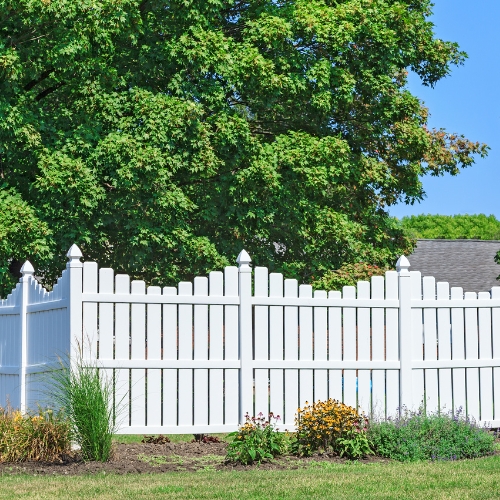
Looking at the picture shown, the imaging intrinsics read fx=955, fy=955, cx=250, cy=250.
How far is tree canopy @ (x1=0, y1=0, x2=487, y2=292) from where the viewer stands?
18453 millimetres

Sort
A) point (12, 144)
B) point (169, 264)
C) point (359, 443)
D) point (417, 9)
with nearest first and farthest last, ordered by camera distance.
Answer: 1. point (359, 443)
2. point (12, 144)
3. point (169, 264)
4. point (417, 9)

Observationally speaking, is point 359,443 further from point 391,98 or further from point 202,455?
point 391,98

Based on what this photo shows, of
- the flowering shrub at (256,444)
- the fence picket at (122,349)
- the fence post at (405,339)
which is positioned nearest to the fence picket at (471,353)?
the fence post at (405,339)

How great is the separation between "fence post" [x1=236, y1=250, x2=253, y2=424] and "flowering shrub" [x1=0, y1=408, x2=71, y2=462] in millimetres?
2325

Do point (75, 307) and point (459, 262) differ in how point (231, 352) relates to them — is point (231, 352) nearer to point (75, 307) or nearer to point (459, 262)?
point (75, 307)

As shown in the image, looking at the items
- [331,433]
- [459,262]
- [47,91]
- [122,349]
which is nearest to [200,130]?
[47,91]

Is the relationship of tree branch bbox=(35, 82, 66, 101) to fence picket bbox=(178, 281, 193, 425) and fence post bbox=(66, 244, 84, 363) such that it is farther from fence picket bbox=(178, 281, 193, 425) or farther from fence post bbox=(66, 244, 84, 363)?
fence picket bbox=(178, 281, 193, 425)

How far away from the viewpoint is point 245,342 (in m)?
11.6

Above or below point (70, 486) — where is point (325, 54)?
above

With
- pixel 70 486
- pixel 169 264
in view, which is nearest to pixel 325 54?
pixel 169 264

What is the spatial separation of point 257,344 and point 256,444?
173cm

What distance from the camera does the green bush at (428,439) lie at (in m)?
10.5

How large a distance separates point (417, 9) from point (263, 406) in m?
15.9

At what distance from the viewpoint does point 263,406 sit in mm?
11664
